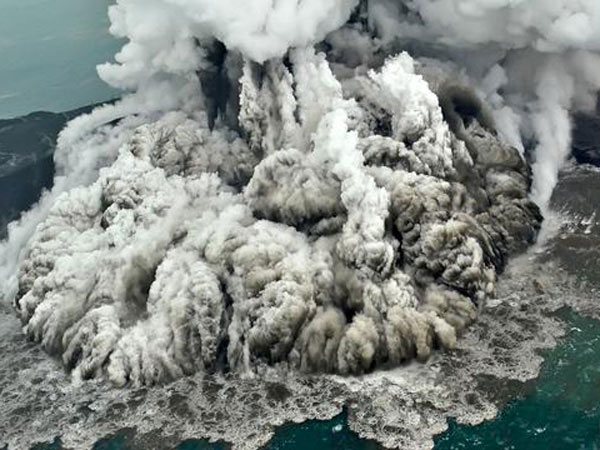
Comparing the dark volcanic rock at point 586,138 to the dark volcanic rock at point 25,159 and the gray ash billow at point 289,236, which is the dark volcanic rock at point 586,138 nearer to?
the gray ash billow at point 289,236

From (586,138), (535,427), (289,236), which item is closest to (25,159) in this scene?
(289,236)

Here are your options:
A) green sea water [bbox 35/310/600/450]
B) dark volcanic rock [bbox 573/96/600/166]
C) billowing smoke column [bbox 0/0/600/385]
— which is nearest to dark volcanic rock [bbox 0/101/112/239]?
billowing smoke column [bbox 0/0/600/385]

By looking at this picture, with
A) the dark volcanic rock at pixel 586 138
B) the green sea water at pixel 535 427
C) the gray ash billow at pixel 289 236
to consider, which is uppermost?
the dark volcanic rock at pixel 586 138

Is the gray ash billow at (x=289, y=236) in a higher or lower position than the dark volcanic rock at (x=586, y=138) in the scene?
lower

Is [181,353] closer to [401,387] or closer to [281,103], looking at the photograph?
[401,387]

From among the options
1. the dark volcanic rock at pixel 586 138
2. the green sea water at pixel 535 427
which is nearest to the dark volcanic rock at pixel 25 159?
the green sea water at pixel 535 427

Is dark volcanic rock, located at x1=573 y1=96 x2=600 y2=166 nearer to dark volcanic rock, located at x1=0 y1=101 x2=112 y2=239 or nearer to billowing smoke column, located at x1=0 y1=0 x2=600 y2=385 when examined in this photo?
billowing smoke column, located at x1=0 y1=0 x2=600 y2=385

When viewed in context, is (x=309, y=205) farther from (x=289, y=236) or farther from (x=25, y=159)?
(x=25, y=159)
